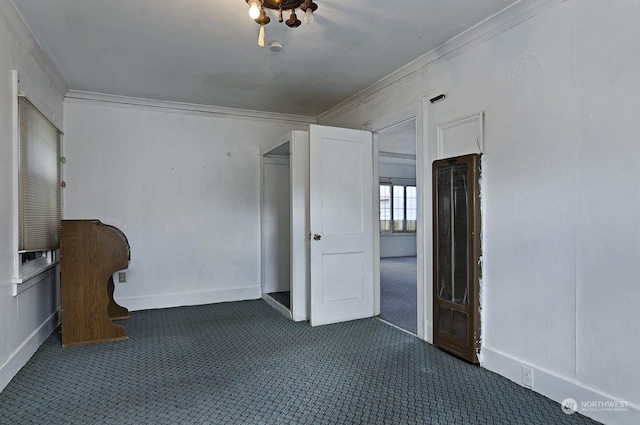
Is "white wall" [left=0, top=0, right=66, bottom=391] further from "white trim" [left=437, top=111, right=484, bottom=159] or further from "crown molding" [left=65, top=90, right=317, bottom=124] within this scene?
"white trim" [left=437, top=111, right=484, bottom=159]

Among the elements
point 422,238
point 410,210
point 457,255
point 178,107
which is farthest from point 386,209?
point 457,255

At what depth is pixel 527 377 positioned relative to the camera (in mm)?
2520

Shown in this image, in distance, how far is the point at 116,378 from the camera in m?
2.70

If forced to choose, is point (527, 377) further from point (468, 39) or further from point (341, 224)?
point (468, 39)

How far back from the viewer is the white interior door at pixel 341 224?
3932mm

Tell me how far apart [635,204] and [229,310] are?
401 cm

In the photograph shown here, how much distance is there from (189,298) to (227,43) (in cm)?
320

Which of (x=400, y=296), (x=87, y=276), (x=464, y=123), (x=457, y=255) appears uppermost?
(x=464, y=123)

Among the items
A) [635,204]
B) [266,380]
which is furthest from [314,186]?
[635,204]

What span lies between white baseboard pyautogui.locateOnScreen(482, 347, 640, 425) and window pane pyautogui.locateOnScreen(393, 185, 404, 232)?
760cm

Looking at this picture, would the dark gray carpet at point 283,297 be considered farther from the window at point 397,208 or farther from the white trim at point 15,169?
the window at point 397,208

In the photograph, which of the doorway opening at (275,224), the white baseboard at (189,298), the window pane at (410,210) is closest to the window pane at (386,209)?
the window pane at (410,210)

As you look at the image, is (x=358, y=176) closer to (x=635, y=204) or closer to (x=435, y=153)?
(x=435, y=153)

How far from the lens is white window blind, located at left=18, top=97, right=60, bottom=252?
2943 millimetres
